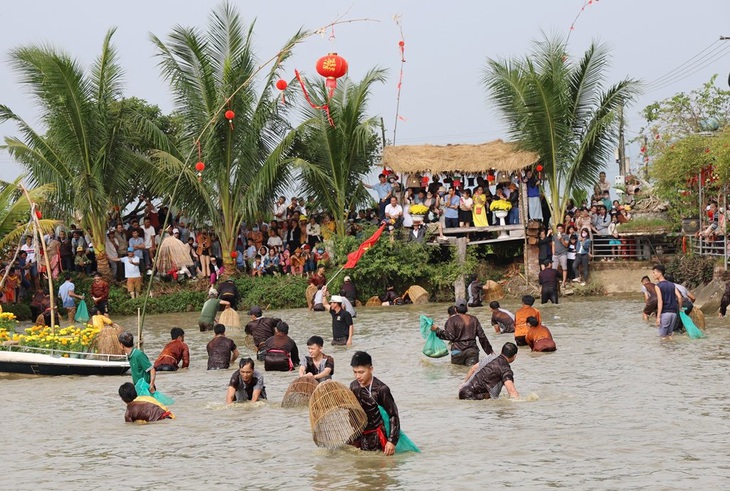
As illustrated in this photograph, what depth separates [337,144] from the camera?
30844mm

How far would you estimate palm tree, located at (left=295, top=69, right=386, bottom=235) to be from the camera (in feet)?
101

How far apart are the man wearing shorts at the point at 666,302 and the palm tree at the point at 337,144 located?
40.0 ft

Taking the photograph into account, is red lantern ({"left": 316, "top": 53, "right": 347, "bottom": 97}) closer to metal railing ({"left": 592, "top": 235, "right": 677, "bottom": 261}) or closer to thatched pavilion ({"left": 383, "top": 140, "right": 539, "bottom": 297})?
thatched pavilion ({"left": 383, "top": 140, "right": 539, "bottom": 297})

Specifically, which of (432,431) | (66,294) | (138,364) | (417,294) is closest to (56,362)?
(138,364)

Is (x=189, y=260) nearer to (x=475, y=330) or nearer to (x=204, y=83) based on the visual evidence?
(x=204, y=83)

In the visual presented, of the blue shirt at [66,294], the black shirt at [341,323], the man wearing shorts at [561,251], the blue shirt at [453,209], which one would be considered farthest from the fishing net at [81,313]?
the man wearing shorts at [561,251]

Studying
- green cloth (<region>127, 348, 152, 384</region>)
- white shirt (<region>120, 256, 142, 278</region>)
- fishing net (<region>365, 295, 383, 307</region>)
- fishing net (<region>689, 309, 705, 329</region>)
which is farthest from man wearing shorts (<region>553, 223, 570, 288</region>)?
green cloth (<region>127, 348, 152, 384</region>)

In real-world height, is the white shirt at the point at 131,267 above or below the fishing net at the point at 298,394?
above

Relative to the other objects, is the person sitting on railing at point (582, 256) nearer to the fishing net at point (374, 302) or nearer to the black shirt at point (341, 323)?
the fishing net at point (374, 302)

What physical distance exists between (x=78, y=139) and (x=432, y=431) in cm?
1860

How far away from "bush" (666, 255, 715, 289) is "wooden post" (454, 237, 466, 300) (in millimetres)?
5149

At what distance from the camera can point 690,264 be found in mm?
27875

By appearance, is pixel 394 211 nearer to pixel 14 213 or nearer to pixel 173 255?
pixel 173 255

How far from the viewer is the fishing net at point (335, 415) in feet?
35.7
